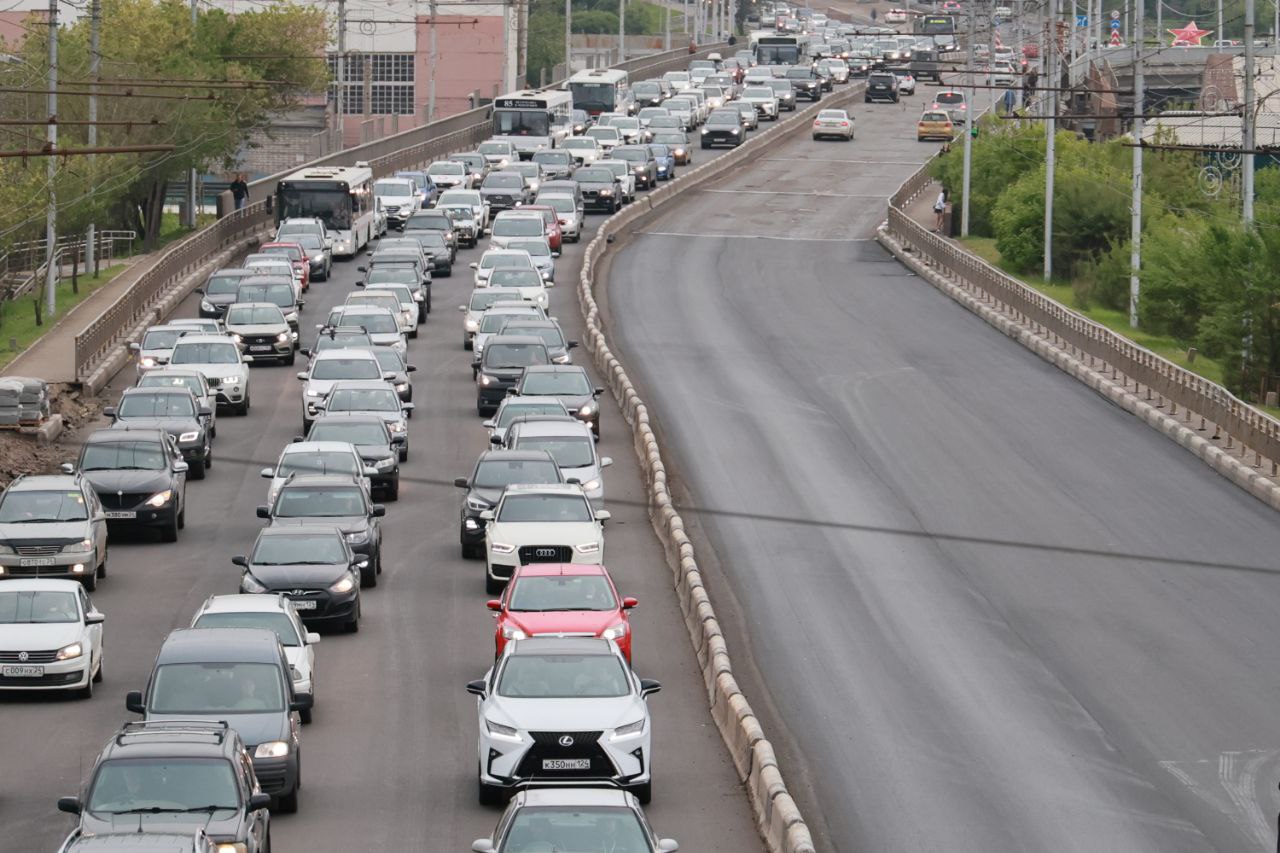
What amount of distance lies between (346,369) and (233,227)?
28.0 metres

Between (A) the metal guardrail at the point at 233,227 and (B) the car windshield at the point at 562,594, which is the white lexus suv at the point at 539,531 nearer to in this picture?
(B) the car windshield at the point at 562,594

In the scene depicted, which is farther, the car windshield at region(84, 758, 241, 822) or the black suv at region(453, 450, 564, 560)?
the black suv at region(453, 450, 564, 560)

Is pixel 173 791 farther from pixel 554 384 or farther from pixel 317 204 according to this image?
pixel 317 204

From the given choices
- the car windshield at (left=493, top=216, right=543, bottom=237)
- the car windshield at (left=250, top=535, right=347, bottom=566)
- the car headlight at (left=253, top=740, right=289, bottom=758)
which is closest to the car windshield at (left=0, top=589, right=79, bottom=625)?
the car windshield at (left=250, top=535, right=347, bottom=566)

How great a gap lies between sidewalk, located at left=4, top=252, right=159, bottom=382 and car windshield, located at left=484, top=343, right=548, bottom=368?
8.69m

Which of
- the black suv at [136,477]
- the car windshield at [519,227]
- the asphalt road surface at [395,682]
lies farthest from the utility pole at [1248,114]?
the car windshield at [519,227]

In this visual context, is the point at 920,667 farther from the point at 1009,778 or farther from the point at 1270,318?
the point at 1270,318

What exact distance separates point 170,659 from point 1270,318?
29.7 meters

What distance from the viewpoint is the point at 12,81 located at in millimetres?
60531

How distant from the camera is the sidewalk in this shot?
148 feet

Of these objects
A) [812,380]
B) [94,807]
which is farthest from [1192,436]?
[94,807]

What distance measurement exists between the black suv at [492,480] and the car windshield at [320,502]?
1959mm

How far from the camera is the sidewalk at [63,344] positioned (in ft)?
148

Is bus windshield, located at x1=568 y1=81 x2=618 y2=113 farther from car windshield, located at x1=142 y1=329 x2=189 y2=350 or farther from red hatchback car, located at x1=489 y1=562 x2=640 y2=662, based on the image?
red hatchback car, located at x1=489 y1=562 x2=640 y2=662
